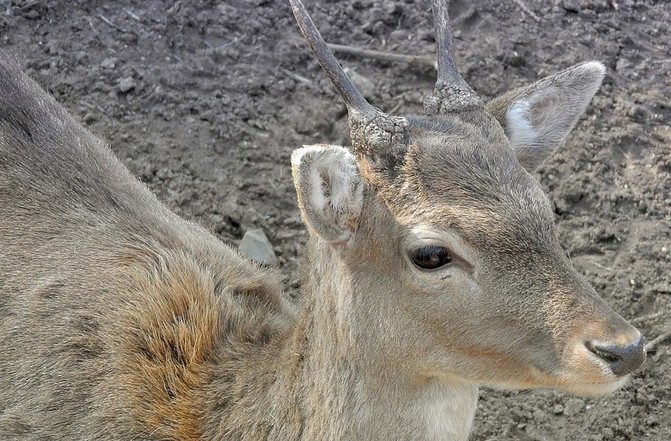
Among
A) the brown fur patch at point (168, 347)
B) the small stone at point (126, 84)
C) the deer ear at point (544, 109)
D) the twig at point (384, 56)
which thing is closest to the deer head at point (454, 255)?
the deer ear at point (544, 109)

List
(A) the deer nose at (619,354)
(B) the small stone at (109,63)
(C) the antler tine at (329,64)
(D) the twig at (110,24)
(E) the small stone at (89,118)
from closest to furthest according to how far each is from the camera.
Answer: (A) the deer nose at (619,354)
(C) the antler tine at (329,64)
(E) the small stone at (89,118)
(B) the small stone at (109,63)
(D) the twig at (110,24)

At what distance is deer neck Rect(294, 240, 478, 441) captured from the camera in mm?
3645

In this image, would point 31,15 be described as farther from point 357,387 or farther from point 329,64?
point 357,387

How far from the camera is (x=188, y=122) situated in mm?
6590

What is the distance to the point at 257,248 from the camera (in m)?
5.94

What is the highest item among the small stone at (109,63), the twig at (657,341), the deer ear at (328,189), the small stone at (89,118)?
the deer ear at (328,189)

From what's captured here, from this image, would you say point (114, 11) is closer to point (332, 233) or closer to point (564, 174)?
point (564, 174)

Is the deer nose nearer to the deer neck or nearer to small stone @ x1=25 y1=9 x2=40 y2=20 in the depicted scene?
the deer neck

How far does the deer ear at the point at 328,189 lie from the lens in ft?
11.2

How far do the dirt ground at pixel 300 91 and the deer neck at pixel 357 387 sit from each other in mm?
2120

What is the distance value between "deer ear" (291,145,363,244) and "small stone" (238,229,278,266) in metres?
2.36

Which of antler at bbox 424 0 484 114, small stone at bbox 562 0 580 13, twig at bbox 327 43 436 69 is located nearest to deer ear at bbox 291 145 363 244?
antler at bbox 424 0 484 114

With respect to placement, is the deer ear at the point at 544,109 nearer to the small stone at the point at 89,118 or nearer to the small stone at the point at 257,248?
the small stone at the point at 257,248

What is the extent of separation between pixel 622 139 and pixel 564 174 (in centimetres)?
51
